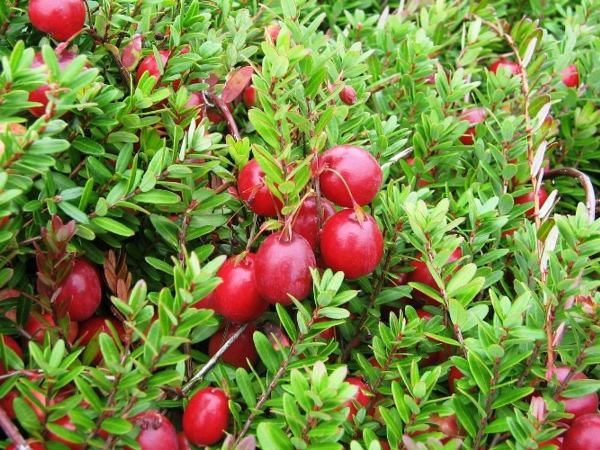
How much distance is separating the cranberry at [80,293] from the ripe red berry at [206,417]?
23 cm

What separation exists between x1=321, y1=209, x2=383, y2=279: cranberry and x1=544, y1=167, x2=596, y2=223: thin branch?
1.58ft

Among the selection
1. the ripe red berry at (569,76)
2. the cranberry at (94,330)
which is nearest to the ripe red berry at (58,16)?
the cranberry at (94,330)

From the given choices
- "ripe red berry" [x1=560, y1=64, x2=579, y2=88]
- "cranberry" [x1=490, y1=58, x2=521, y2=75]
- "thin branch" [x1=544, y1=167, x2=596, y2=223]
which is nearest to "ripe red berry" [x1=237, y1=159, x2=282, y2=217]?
"thin branch" [x1=544, y1=167, x2=596, y2=223]

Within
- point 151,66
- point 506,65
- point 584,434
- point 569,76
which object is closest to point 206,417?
point 584,434

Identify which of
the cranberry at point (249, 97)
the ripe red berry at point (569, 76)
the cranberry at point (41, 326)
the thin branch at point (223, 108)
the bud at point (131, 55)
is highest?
the bud at point (131, 55)

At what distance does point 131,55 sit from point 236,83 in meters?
0.21

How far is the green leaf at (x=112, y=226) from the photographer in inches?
43.8

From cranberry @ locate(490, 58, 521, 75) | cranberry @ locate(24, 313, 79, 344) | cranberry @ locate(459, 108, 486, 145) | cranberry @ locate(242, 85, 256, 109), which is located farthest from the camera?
cranberry @ locate(490, 58, 521, 75)

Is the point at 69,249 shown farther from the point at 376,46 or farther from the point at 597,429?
the point at 376,46

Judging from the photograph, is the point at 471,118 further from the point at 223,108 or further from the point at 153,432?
the point at 153,432

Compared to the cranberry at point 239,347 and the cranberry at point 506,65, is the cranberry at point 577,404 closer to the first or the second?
the cranberry at point 239,347

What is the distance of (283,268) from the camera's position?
3.44 feet

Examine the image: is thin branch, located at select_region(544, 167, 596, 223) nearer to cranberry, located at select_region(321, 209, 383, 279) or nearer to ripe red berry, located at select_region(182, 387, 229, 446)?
cranberry, located at select_region(321, 209, 383, 279)

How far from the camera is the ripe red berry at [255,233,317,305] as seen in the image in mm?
1052
